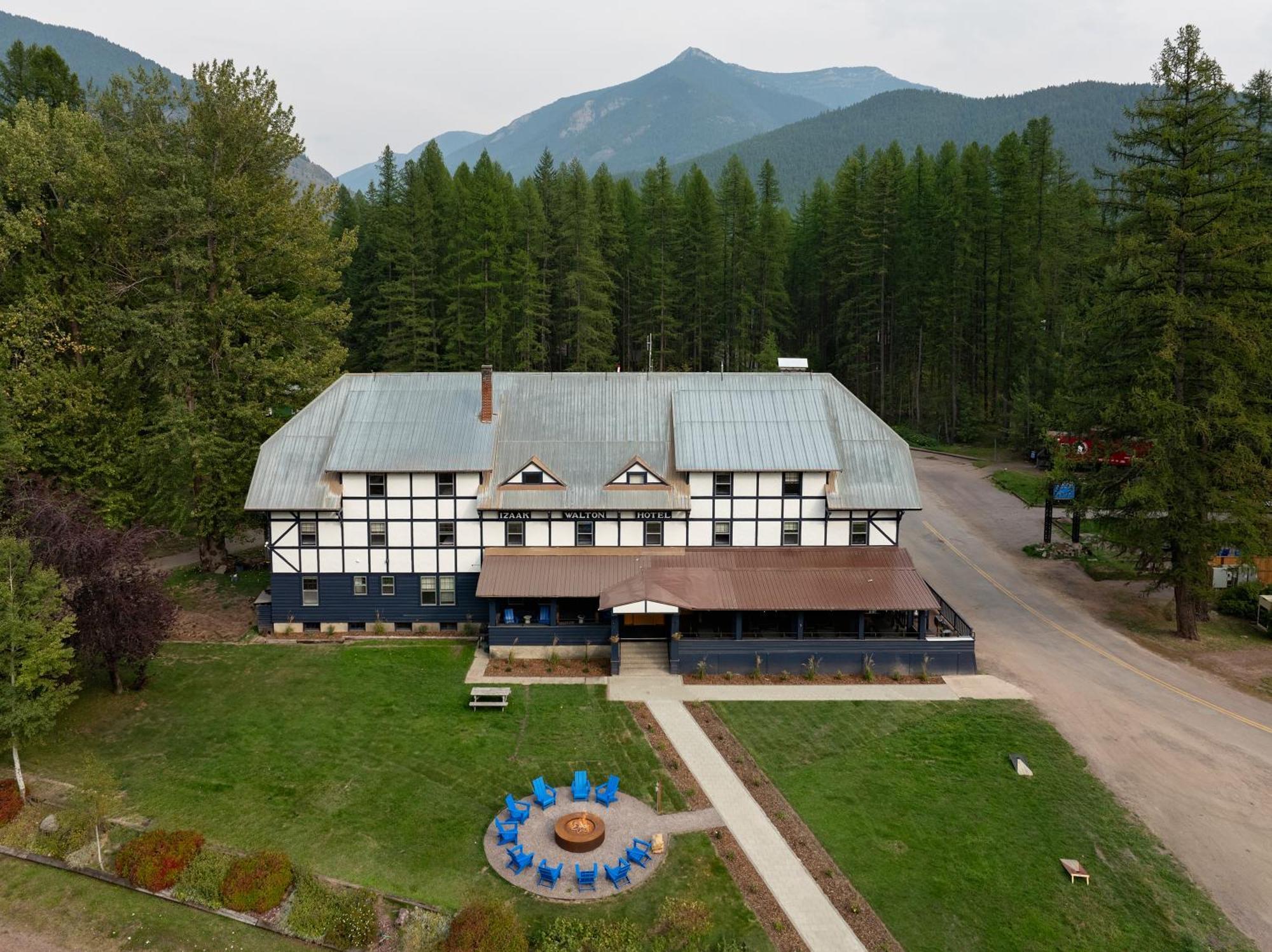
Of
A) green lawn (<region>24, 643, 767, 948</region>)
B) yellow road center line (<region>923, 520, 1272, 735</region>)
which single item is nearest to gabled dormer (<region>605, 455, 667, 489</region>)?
green lawn (<region>24, 643, 767, 948</region>)

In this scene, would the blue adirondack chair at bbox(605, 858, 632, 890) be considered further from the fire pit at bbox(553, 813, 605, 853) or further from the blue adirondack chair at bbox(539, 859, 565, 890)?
the blue adirondack chair at bbox(539, 859, 565, 890)

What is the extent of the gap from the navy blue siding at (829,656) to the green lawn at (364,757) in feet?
14.0

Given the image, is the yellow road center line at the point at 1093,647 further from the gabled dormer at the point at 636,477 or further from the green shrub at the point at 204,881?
the green shrub at the point at 204,881

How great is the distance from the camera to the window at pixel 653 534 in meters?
32.3

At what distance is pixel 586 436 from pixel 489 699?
1145cm

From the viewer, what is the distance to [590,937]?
656 inches

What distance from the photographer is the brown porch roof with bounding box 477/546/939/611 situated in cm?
2916

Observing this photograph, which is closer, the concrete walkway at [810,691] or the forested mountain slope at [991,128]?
the concrete walkway at [810,691]

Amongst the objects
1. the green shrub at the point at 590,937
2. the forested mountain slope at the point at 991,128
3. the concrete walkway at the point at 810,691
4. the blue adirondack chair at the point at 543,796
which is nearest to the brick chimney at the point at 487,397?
the concrete walkway at the point at 810,691

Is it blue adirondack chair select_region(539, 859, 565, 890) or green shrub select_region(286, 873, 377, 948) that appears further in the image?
blue adirondack chair select_region(539, 859, 565, 890)

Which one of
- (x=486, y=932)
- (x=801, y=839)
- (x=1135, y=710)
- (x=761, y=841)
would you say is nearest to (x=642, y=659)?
(x=761, y=841)

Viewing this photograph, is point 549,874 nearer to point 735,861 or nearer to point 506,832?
point 506,832

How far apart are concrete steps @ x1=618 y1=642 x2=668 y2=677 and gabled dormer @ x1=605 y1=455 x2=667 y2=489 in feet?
19.8

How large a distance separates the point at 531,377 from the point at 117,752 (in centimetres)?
2005
